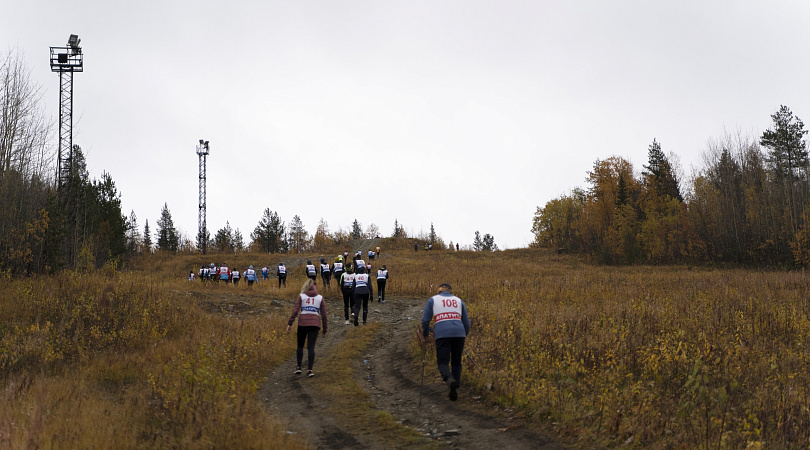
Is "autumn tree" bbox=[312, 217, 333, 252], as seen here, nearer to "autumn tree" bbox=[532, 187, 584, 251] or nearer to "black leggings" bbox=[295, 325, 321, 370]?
"autumn tree" bbox=[532, 187, 584, 251]

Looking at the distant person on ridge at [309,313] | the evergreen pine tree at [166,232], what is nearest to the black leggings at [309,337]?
the distant person on ridge at [309,313]

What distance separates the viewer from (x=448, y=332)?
27.5 ft

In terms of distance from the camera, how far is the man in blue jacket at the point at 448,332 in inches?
331

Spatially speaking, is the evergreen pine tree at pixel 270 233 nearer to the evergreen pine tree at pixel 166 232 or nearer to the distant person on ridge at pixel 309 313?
the evergreen pine tree at pixel 166 232

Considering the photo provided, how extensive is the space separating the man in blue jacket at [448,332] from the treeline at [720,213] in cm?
4433

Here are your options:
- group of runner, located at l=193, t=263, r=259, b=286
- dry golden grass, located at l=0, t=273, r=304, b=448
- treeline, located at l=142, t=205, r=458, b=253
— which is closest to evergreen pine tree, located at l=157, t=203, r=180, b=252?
treeline, located at l=142, t=205, r=458, b=253

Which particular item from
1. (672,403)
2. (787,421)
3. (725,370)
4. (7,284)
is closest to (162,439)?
(672,403)

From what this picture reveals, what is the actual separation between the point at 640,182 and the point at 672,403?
2876 inches

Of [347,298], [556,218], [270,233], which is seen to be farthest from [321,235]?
[347,298]

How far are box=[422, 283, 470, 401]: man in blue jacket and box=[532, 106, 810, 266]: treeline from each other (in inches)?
1745

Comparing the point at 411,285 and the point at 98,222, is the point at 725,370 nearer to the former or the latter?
the point at 411,285

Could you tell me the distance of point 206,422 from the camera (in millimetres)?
6430

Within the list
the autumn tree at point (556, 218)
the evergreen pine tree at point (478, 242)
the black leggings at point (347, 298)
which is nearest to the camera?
the black leggings at point (347, 298)

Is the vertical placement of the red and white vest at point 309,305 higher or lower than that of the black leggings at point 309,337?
higher
